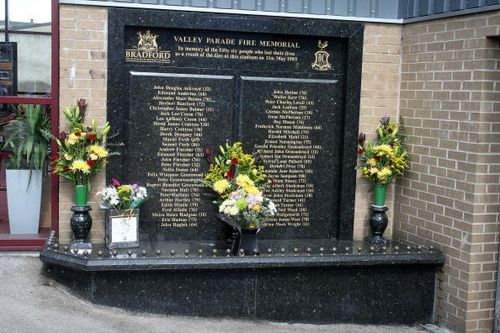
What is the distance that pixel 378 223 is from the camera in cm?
693

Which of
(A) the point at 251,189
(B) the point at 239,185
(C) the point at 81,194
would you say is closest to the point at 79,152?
(C) the point at 81,194

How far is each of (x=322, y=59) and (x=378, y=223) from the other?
1682mm

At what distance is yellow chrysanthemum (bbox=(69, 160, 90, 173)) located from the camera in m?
6.10

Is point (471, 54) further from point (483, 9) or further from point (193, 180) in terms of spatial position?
point (193, 180)

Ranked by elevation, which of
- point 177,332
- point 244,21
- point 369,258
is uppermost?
point 244,21

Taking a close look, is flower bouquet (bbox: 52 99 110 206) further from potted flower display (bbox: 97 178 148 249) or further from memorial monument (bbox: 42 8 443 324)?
memorial monument (bbox: 42 8 443 324)

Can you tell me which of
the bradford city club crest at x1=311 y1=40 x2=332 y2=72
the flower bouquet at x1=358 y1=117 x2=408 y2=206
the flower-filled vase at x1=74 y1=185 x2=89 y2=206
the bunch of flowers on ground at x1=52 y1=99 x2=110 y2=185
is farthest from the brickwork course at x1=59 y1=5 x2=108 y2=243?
the flower bouquet at x1=358 y1=117 x2=408 y2=206

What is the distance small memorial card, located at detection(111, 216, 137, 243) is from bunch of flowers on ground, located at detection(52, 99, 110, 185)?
458 millimetres

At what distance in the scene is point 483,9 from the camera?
592 centimetres

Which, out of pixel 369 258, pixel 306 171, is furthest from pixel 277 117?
pixel 369 258

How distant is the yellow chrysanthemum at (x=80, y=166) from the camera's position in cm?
610

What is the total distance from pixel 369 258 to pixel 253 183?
1.22 meters

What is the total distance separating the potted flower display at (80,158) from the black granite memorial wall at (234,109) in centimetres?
31

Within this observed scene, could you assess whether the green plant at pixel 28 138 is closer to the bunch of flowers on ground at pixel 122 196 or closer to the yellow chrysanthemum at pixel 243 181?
the bunch of flowers on ground at pixel 122 196
